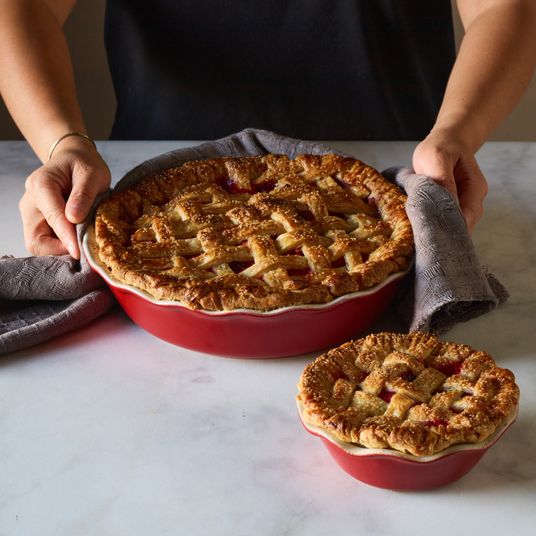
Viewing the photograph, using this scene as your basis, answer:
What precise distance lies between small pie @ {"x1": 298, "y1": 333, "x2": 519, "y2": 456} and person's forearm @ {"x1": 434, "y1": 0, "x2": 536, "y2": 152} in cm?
46

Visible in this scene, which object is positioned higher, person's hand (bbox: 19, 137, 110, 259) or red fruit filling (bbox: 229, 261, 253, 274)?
person's hand (bbox: 19, 137, 110, 259)

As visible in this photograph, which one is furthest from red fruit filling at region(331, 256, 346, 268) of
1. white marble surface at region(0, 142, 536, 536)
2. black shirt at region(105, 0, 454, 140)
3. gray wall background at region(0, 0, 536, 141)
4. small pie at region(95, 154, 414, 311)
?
gray wall background at region(0, 0, 536, 141)

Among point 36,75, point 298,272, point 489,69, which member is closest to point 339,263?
point 298,272

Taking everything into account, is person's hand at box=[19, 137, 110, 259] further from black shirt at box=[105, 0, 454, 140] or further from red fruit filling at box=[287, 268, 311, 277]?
black shirt at box=[105, 0, 454, 140]

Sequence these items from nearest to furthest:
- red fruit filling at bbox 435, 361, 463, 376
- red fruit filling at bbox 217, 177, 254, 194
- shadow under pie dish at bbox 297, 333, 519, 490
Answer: shadow under pie dish at bbox 297, 333, 519, 490, red fruit filling at bbox 435, 361, 463, 376, red fruit filling at bbox 217, 177, 254, 194

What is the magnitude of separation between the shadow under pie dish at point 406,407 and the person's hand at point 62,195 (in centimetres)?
42

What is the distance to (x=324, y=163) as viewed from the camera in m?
1.35

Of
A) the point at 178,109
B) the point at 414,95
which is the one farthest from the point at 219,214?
the point at 414,95

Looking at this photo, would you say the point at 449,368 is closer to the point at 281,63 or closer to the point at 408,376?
the point at 408,376

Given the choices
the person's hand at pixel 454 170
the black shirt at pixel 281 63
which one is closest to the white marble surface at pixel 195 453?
the person's hand at pixel 454 170

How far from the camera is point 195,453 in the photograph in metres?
0.96

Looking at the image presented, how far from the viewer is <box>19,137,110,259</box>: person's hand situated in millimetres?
1209

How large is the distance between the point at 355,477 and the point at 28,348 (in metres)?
0.46

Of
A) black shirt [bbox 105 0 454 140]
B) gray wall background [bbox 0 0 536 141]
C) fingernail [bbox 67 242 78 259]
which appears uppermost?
fingernail [bbox 67 242 78 259]
